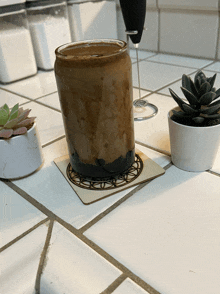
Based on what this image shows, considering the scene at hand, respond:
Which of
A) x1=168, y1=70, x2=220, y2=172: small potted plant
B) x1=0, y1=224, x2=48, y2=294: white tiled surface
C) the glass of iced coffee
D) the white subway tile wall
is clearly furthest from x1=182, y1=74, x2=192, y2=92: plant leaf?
the white subway tile wall

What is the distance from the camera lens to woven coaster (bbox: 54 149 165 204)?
0.45m

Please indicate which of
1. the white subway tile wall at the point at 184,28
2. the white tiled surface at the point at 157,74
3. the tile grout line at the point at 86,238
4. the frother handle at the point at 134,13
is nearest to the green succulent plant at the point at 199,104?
the tile grout line at the point at 86,238

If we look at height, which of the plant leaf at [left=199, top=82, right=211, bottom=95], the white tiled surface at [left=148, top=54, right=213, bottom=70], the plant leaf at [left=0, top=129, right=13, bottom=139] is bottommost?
the white tiled surface at [left=148, top=54, right=213, bottom=70]

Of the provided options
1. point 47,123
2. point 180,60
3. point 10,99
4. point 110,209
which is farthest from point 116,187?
point 180,60

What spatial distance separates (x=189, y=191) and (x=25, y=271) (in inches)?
10.7

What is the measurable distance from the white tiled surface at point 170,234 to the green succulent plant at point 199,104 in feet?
0.33

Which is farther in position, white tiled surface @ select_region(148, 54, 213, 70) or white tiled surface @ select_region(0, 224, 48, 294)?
white tiled surface @ select_region(148, 54, 213, 70)

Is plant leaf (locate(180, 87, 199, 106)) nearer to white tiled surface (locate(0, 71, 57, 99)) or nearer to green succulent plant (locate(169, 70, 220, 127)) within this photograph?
green succulent plant (locate(169, 70, 220, 127))

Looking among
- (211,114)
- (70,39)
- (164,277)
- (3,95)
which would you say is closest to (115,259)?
(164,277)

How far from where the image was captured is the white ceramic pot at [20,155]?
18.6 inches

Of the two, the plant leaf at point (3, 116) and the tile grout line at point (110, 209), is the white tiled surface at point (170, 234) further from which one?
the plant leaf at point (3, 116)

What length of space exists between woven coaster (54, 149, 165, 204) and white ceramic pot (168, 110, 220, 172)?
0.04 meters

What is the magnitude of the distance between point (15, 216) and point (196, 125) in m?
0.33

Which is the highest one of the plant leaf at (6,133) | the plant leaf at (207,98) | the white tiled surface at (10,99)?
the plant leaf at (207,98)
